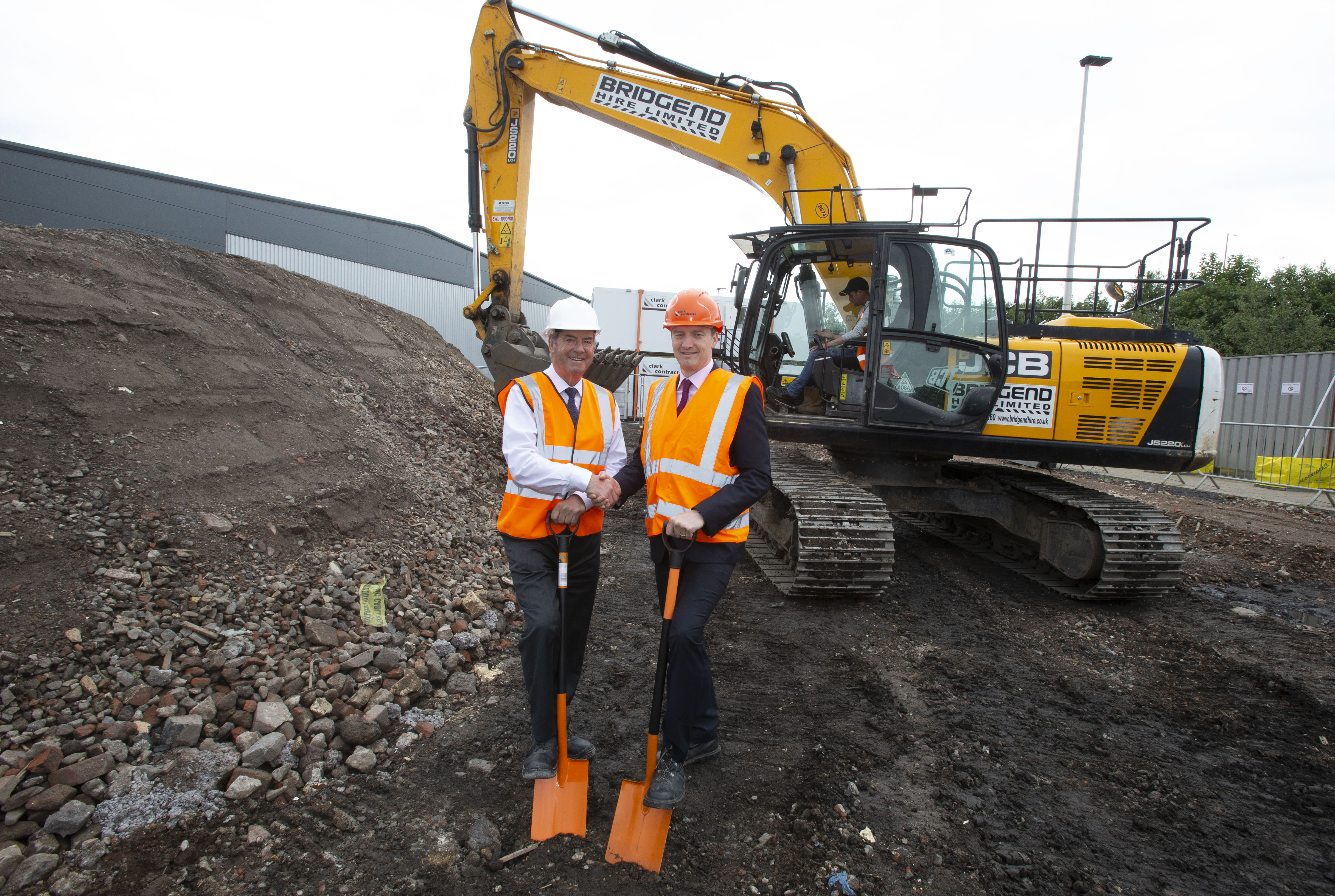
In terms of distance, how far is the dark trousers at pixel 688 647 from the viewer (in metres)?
2.91

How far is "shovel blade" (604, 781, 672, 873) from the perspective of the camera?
256cm

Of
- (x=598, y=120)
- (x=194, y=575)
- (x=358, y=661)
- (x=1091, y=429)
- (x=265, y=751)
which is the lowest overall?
(x=265, y=751)

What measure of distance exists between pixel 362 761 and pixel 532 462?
156 centimetres

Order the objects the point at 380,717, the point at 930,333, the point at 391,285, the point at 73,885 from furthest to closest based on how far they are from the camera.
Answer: the point at 391,285 < the point at 930,333 < the point at 380,717 < the point at 73,885

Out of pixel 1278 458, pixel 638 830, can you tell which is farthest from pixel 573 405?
Answer: pixel 1278 458

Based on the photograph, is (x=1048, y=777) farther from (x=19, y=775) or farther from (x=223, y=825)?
(x=19, y=775)

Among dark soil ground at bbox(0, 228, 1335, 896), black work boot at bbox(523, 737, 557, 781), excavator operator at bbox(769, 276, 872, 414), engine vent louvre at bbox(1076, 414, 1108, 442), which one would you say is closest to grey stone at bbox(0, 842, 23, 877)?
dark soil ground at bbox(0, 228, 1335, 896)

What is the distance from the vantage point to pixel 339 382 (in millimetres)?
7527

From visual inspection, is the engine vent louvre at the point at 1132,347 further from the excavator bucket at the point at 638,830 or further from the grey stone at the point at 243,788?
the grey stone at the point at 243,788

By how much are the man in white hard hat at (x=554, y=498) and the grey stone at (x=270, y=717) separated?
1124 millimetres

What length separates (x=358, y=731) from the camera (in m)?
3.28

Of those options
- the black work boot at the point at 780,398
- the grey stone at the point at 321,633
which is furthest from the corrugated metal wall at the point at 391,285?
the grey stone at the point at 321,633

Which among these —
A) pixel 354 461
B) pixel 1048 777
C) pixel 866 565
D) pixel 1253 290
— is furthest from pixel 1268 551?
pixel 1253 290

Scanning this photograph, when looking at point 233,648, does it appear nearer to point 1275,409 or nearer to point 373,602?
point 373,602
